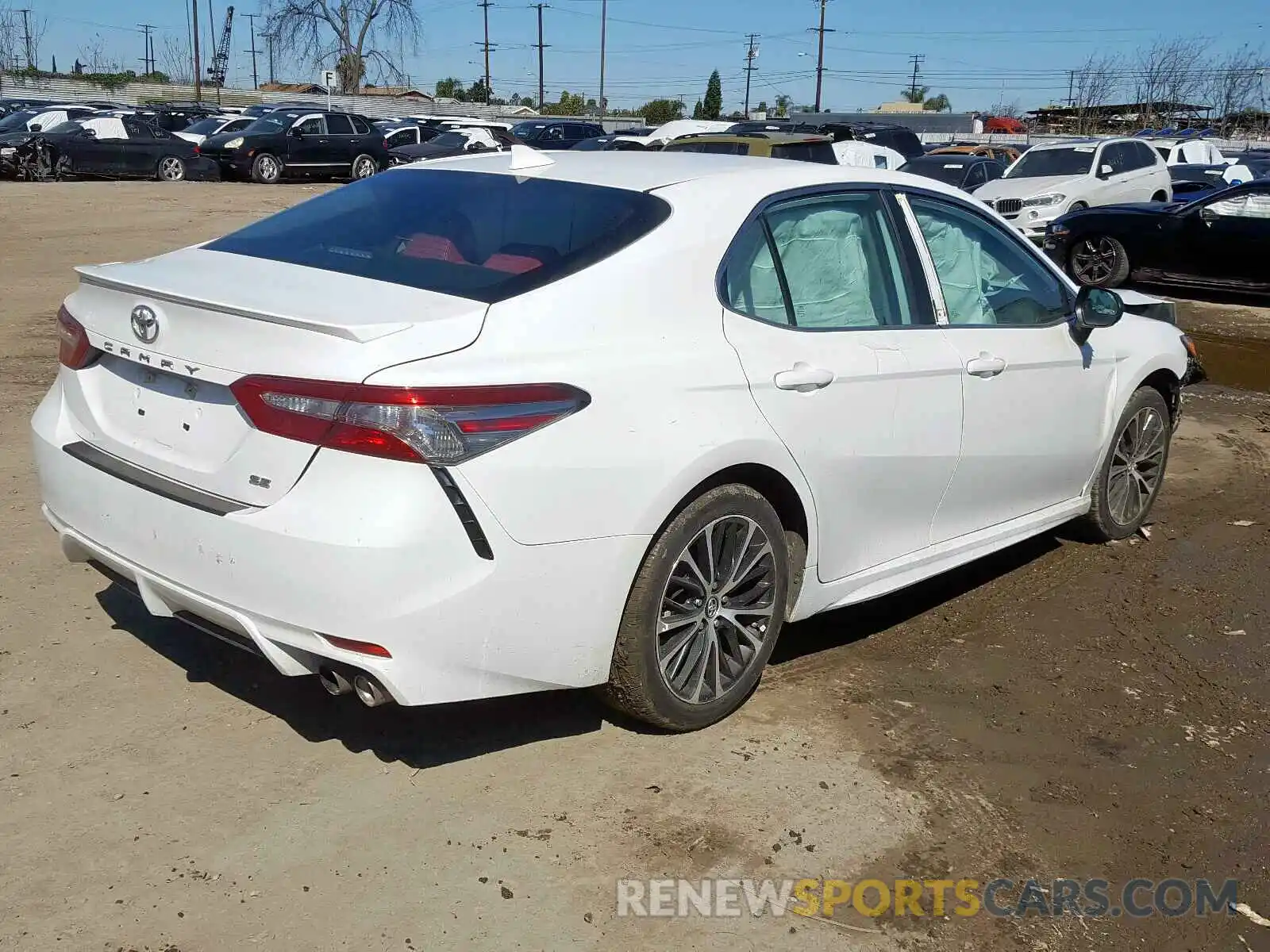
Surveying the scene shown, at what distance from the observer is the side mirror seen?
4.93m

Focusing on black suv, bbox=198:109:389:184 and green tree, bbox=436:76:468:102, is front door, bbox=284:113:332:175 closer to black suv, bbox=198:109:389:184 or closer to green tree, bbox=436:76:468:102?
black suv, bbox=198:109:389:184

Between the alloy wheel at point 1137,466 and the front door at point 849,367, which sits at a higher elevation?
the front door at point 849,367

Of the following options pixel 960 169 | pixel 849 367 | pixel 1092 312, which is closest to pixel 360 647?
pixel 849 367

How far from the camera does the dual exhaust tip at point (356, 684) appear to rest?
3158 mm

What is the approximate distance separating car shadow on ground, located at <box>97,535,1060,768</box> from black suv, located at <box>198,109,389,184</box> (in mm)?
25353

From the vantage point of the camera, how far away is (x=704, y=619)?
147 inches

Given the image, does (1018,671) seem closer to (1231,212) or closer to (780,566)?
(780,566)

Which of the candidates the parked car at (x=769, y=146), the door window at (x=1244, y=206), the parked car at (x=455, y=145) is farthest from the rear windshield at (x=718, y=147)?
the parked car at (x=455, y=145)

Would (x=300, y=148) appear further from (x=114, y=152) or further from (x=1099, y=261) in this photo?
(x=1099, y=261)

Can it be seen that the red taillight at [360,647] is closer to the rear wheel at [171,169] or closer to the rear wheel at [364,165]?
the rear wheel at [171,169]

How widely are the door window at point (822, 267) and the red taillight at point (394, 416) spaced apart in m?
0.95

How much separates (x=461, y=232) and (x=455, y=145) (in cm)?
2700

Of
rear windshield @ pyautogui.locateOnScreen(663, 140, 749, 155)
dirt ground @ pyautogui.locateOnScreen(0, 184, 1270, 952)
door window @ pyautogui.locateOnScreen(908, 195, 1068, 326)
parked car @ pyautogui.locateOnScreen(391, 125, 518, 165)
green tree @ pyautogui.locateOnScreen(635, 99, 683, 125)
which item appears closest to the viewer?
dirt ground @ pyautogui.locateOnScreen(0, 184, 1270, 952)

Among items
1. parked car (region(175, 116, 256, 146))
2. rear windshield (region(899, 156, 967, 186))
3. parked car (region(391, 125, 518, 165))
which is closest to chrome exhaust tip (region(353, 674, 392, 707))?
rear windshield (region(899, 156, 967, 186))
